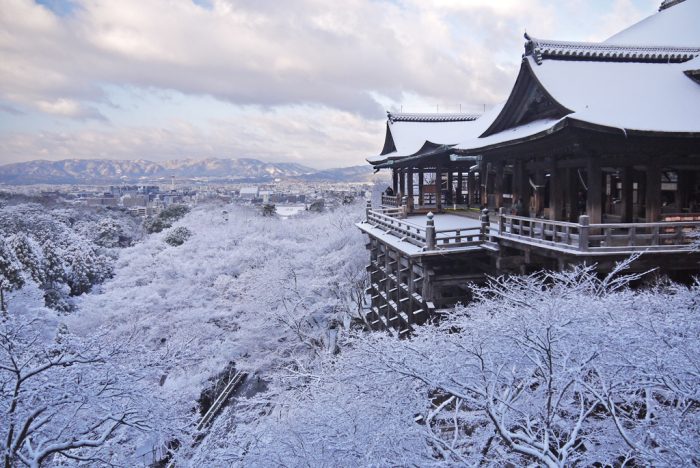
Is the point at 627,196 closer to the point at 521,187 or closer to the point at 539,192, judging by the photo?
the point at 539,192

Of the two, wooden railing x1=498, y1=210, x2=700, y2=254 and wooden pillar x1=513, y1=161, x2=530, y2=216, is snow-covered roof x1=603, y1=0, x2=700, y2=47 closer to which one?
wooden pillar x1=513, y1=161, x2=530, y2=216

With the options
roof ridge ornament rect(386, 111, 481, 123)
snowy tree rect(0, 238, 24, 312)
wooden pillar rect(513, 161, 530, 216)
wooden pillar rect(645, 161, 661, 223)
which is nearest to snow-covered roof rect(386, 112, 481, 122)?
roof ridge ornament rect(386, 111, 481, 123)

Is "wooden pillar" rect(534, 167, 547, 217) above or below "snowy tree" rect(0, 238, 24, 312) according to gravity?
above

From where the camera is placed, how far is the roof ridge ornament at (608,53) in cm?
1256

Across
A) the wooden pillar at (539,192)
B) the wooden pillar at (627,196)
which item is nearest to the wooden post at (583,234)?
the wooden pillar at (627,196)

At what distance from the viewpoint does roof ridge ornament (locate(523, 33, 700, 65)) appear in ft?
41.2

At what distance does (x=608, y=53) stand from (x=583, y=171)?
3.43 m

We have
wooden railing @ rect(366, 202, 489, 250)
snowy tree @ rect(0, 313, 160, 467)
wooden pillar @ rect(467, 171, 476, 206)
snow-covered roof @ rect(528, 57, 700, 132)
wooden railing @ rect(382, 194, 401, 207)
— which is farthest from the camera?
wooden railing @ rect(382, 194, 401, 207)

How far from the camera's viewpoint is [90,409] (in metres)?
7.23

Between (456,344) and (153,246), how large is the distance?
1255 inches

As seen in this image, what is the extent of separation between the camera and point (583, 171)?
14.0m

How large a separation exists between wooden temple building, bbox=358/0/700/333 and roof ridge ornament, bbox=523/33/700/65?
0.03m

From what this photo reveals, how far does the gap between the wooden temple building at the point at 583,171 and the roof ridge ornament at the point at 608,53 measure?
3 cm

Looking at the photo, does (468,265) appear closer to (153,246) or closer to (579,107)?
(579,107)
